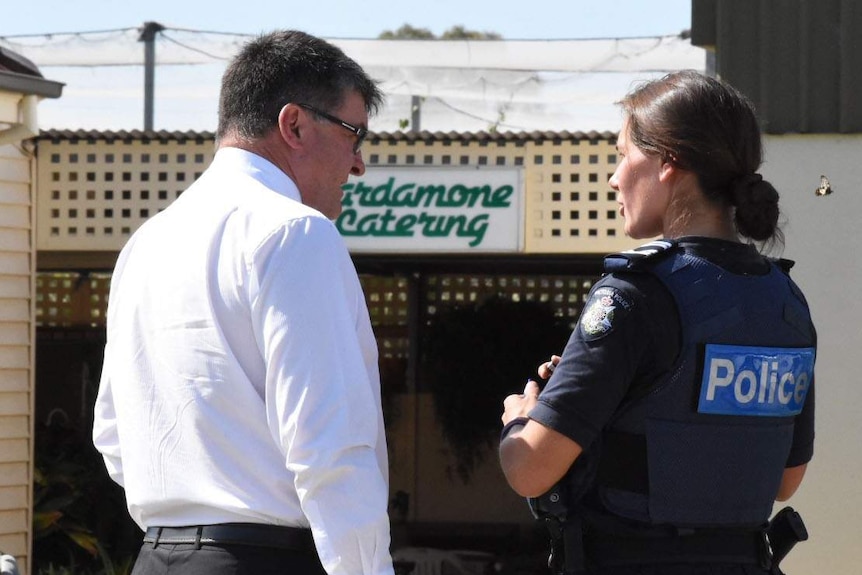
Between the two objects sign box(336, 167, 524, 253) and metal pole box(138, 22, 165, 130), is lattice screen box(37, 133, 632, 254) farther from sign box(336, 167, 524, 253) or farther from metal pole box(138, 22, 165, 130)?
metal pole box(138, 22, 165, 130)

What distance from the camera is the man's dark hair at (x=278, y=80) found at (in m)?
2.24

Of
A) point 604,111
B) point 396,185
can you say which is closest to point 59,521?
point 396,185

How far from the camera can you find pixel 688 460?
208 cm

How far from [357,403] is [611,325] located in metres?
0.42

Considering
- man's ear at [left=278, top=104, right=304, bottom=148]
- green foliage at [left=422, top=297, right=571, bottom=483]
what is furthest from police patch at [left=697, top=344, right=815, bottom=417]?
green foliage at [left=422, top=297, right=571, bottom=483]

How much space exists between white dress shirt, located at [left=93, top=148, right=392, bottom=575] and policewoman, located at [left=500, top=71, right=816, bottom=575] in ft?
1.03

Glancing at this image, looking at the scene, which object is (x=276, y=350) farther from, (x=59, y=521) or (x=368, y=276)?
(x=368, y=276)

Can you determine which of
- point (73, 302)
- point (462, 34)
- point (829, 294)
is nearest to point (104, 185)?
point (829, 294)

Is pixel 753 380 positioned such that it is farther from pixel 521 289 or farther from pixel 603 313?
pixel 521 289

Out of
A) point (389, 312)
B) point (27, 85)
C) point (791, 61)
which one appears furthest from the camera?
point (389, 312)

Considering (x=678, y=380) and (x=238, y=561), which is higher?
(x=678, y=380)

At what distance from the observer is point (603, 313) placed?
2.03 metres

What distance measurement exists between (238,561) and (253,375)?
30 cm

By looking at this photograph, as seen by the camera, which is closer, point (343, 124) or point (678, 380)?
point (678, 380)
